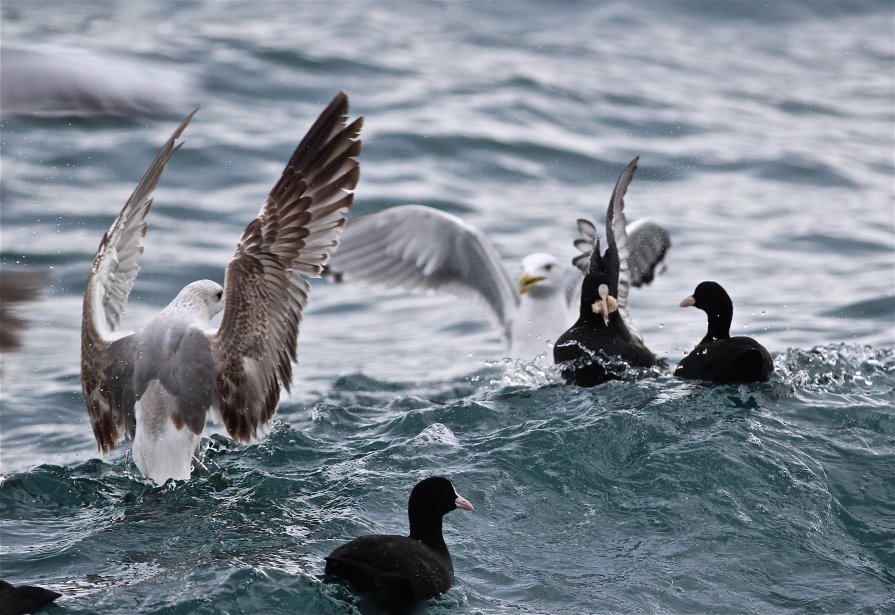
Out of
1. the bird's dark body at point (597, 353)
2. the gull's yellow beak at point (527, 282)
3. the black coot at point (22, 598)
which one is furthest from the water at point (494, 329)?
the gull's yellow beak at point (527, 282)

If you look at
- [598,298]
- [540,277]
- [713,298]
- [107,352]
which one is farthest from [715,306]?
[107,352]

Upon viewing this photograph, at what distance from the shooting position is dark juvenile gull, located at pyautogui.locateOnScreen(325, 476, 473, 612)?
4.79m

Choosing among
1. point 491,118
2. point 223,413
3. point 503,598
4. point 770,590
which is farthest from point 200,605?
point 491,118

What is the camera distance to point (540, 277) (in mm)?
Result: 9008

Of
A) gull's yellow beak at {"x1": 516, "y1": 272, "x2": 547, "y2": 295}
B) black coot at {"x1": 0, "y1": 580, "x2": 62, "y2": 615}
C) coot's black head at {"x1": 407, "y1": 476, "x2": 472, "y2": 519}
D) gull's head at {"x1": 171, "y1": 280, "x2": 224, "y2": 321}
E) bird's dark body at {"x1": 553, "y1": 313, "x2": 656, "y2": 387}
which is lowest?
black coot at {"x1": 0, "y1": 580, "x2": 62, "y2": 615}

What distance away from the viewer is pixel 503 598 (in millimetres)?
5195

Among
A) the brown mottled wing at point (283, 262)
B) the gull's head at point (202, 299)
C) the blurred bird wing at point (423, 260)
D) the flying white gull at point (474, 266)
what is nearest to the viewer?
the brown mottled wing at point (283, 262)

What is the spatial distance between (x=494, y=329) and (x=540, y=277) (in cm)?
155

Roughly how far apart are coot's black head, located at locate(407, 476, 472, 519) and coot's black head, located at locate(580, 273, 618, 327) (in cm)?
249

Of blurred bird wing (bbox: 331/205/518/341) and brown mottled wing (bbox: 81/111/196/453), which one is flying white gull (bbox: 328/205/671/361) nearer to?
blurred bird wing (bbox: 331/205/518/341)

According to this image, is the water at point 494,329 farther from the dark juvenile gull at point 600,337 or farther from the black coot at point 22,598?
the dark juvenile gull at point 600,337

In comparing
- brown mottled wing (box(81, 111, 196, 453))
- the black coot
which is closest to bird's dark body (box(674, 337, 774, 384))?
brown mottled wing (box(81, 111, 196, 453))

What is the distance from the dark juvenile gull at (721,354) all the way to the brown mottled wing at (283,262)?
7.60ft

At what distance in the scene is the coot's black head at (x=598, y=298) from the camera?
7.56m
